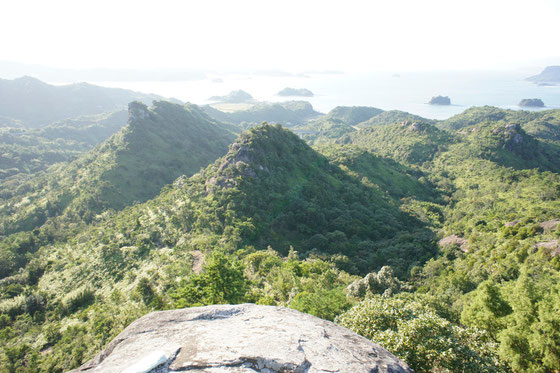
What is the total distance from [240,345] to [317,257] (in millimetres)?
51556

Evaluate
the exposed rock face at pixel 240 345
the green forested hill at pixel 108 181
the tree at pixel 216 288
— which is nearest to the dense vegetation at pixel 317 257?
the tree at pixel 216 288

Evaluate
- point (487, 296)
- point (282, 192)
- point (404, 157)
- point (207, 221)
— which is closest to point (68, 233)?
point (207, 221)

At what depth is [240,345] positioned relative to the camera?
1181 cm

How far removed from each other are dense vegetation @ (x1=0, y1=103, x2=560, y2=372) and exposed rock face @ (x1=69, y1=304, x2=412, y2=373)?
6.31 meters

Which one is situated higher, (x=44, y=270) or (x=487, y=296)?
(x=487, y=296)

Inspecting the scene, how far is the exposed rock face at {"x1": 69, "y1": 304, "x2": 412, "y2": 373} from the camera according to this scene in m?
10.8

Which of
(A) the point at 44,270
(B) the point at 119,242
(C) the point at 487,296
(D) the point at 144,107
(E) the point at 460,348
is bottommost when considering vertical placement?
(A) the point at 44,270

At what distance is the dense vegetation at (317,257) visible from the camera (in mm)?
20672

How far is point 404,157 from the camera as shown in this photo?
168 meters

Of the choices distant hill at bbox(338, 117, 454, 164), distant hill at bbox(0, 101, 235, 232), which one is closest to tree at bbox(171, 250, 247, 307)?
distant hill at bbox(0, 101, 235, 232)

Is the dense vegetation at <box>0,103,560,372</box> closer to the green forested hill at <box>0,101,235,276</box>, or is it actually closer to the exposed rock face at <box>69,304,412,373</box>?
the green forested hill at <box>0,101,235,276</box>

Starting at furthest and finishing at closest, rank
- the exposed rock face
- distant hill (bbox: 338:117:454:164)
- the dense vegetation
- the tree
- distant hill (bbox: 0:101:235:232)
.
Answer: distant hill (bbox: 338:117:454:164), distant hill (bbox: 0:101:235:232), the tree, the dense vegetation, the exposed rock face

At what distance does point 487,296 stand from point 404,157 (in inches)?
6205

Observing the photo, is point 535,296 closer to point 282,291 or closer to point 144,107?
point 282,291
